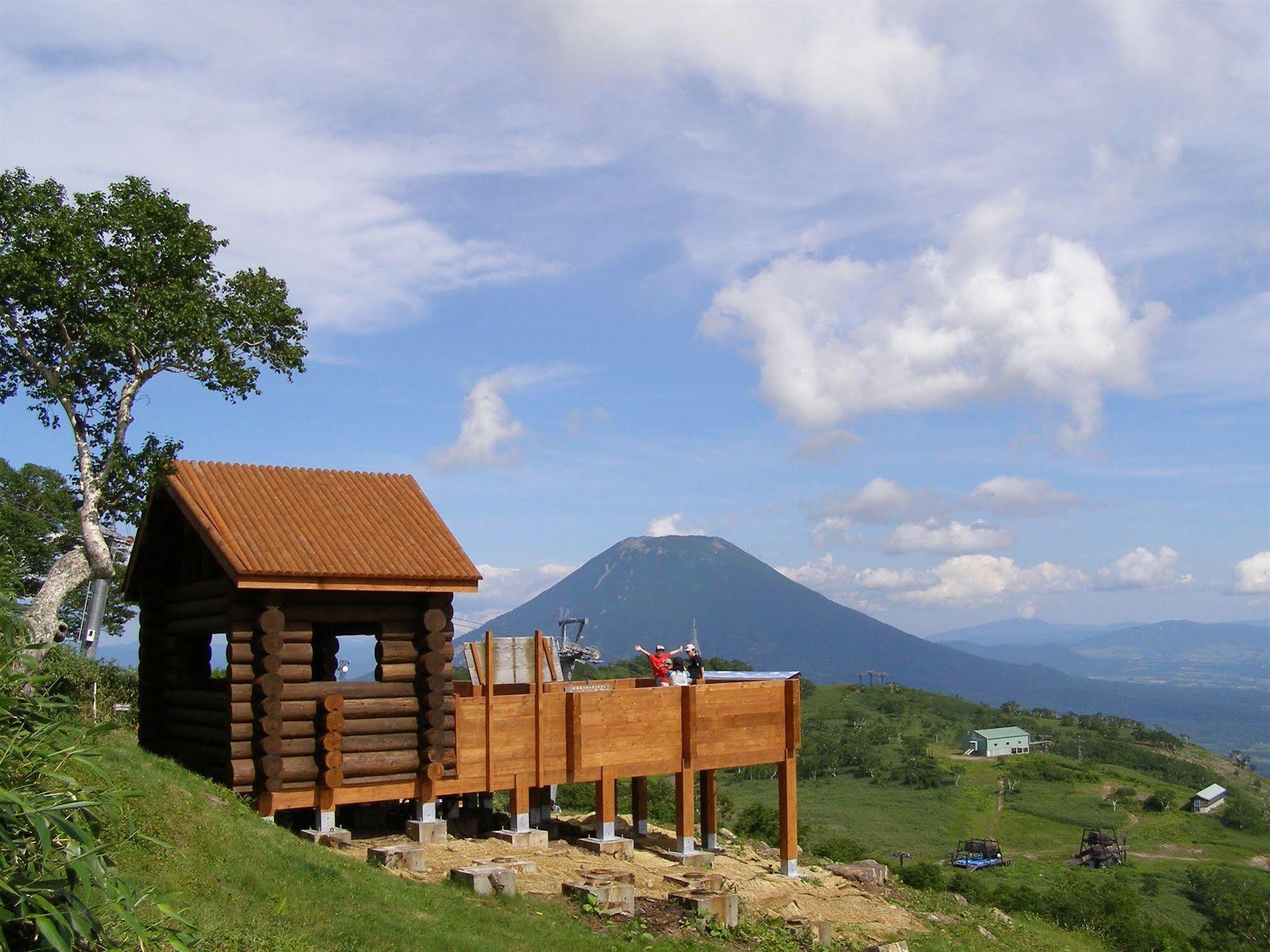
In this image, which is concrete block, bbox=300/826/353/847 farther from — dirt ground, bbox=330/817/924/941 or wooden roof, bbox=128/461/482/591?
wooden roof, bbox=128/461/482/591

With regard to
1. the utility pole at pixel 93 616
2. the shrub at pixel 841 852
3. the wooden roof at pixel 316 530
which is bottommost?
the shrub at pixel 841 852

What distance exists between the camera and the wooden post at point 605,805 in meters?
19.5

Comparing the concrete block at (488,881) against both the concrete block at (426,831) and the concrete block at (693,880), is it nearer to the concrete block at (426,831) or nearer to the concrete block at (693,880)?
the concrete block at (426,831)

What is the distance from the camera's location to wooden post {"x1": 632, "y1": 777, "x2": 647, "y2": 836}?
22047 mm

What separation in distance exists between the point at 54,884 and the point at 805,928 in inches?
476

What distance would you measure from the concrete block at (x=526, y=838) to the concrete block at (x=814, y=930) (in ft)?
13.6

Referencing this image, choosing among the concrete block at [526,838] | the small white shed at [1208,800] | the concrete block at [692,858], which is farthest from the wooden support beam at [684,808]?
the small white shed at [1208,800]

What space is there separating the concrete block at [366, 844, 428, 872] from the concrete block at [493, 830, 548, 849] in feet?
9.46

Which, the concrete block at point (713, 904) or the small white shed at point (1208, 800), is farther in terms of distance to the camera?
the small white shed at point (1208, 800)

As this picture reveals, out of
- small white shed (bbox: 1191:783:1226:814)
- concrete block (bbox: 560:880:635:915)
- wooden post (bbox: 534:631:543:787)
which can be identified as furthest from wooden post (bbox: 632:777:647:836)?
small white shed (bbox: 1191:783:1226:814)

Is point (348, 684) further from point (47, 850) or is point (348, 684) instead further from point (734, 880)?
point (47, 850)

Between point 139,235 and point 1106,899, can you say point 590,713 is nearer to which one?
point 139,235

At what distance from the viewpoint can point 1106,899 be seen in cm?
4122

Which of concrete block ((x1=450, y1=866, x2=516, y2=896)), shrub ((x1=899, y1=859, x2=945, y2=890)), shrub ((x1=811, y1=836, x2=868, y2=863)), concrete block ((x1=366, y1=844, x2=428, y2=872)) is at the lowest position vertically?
shrub ((x1=899, y1=859, x2=945, y2=890))
